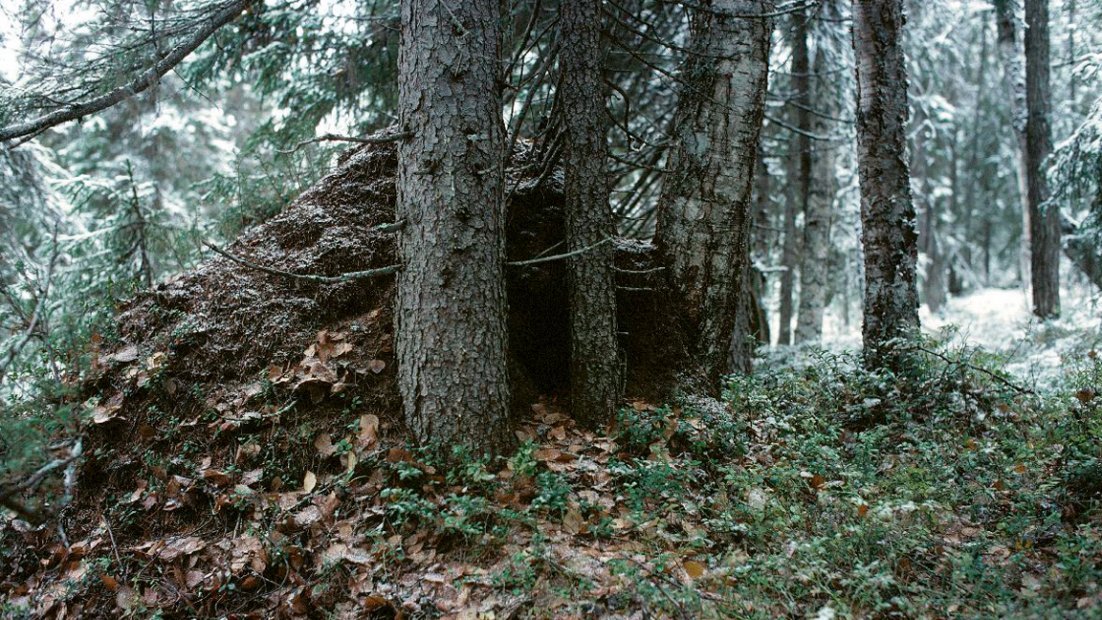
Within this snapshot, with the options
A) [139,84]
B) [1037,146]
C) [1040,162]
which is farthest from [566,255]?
[1037,146]

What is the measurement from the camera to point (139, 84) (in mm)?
4887

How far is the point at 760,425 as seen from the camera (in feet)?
15.8

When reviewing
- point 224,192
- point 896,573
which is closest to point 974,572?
point 896,573

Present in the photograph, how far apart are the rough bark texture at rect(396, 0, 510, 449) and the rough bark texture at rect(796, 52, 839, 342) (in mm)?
6685

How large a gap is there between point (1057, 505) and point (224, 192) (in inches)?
306

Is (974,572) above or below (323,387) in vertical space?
below

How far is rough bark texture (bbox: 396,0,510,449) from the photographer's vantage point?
13.1 feet

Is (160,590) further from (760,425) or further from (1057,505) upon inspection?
(1057,505)

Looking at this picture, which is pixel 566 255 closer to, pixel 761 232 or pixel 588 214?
pixel 588 214

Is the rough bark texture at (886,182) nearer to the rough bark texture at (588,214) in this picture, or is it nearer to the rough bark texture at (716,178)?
the rough bark texture at (716,178)

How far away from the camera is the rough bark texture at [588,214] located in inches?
176

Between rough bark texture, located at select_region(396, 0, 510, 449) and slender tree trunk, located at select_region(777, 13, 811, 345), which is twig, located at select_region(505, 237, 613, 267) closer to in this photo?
rough bark texture, located at select_region(396, 0, 510, 449)

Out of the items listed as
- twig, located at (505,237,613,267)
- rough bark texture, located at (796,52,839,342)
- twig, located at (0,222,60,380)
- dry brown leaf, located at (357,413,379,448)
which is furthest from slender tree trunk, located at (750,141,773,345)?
twig, located at (0,222,60,380)

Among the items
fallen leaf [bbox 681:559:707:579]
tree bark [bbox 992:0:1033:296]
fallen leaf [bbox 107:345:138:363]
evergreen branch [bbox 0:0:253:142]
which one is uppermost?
tree bark [bbox 992:0:1033:296]
